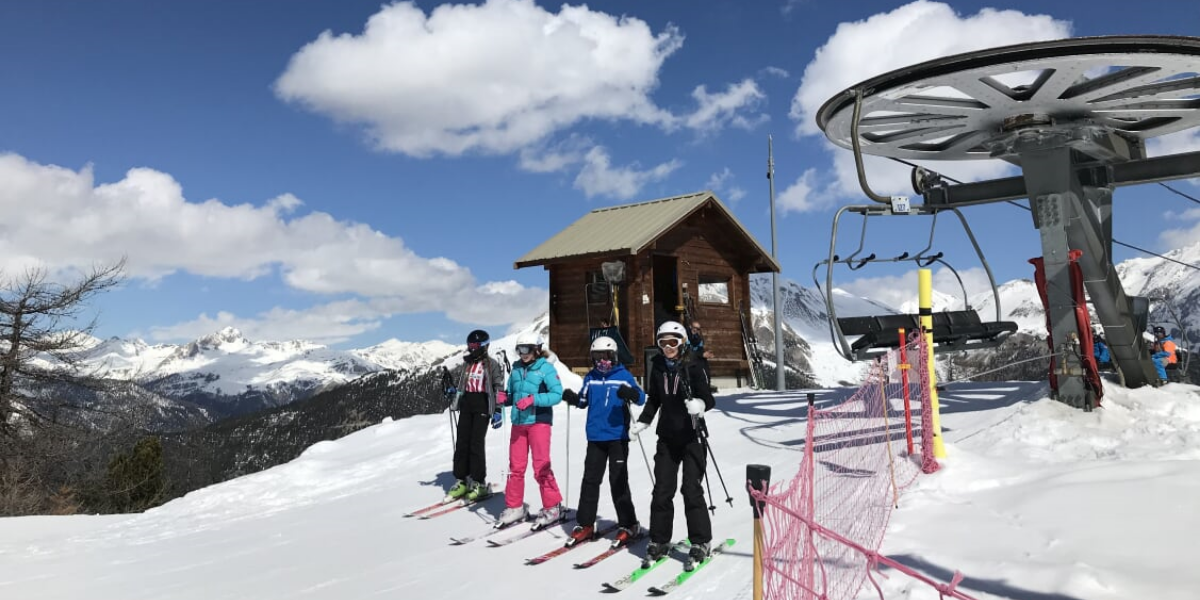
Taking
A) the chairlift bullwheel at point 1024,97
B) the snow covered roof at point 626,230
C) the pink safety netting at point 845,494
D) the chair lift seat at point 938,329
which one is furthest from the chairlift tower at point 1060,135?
the snow covered roof at point 626,230

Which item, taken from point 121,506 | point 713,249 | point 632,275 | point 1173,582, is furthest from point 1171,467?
point 121,506

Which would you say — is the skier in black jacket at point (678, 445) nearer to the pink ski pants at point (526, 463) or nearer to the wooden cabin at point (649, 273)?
the pink ski pants at point (526, 463)

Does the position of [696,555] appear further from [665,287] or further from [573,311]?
[665,287]

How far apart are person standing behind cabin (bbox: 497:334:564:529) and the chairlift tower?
484 centimetres

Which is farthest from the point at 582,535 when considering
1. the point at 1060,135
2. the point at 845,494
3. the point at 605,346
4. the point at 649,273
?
the point at 649,273

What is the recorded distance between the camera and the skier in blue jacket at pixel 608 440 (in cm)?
710

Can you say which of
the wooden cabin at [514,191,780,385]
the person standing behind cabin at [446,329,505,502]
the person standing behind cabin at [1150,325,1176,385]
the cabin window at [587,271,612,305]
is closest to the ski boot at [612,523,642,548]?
the person standing behind cabin at [446,329,505,502]

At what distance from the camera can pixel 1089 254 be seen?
10.7 m

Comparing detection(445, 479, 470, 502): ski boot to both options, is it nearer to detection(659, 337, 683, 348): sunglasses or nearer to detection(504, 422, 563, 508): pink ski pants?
detection(504, 422, 563, 508): pink ski pants

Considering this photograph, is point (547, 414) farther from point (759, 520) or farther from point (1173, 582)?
point (1173, 582)

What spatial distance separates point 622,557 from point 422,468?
661 centimetres

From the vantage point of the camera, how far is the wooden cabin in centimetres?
1972

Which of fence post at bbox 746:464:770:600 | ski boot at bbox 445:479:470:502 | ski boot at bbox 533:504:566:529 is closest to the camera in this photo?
fence post at bbox 746:464:770:600

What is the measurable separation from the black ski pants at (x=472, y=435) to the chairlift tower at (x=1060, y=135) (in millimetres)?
5693
